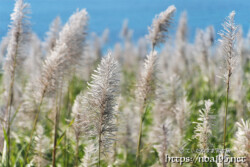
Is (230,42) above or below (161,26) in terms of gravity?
below

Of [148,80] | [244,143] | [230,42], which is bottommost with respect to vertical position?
[244,143]

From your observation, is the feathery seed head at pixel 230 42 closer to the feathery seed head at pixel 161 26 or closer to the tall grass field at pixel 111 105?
the tall grass field at pixel 111 105

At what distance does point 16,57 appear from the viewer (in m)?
3.65

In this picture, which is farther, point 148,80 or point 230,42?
point 148,80

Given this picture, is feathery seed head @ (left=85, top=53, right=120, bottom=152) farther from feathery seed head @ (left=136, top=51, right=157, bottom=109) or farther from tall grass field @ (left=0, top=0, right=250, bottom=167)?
feathery seed head @ (left=136, top=51, right=157, bottom=109)

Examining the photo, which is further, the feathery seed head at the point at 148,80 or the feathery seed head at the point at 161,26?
the feathery seed head at the point at 161,26

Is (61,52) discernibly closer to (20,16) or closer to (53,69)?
(53,69)

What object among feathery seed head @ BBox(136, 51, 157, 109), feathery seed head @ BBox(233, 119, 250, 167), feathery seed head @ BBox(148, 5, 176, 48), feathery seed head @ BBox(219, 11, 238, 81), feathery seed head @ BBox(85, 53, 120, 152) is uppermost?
feathery seed head @ BBox(148, 5, 176, 48)

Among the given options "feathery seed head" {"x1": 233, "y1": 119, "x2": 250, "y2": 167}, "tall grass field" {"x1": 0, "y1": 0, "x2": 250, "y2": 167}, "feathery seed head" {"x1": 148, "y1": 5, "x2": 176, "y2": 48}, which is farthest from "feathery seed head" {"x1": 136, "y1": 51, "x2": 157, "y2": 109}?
"feathery seed head" {"x1": 233, "y1": 119, "x2": 250, "y2": 167}

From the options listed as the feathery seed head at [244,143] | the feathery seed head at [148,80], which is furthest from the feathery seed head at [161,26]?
the feathery seed head at [244,143]

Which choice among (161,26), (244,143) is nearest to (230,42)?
(244,143)

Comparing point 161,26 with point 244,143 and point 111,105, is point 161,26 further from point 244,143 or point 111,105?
point 244,143

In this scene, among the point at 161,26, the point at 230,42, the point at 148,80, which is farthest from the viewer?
the point at 161,26

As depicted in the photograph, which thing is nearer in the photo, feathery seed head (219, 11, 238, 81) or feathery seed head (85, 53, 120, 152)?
feathery seed head (85, 53, 120, 152)
